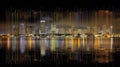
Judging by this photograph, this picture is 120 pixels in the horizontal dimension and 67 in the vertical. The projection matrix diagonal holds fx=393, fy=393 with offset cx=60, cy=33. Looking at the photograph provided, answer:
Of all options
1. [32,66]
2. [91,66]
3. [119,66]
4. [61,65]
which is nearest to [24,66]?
[32,66]

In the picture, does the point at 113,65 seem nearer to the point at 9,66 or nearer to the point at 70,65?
the point at 70,65

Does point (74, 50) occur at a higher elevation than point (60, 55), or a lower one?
lower

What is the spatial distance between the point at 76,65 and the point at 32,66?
6.47ft

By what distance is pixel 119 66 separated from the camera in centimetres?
1656

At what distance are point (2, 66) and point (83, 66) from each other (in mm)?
3442

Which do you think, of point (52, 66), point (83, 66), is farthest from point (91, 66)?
point (52, 66)

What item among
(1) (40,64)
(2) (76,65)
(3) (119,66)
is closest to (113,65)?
(3) (119,66)

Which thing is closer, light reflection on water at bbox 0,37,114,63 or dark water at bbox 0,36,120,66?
dark water at bbox 0,36,120,66

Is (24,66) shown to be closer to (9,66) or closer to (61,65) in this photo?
(9,66)

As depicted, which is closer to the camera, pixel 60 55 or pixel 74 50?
pixel 60 55

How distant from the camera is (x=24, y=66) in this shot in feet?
54.5

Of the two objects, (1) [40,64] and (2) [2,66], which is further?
(1) [40,64]

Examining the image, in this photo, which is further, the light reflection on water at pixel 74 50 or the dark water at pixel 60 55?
the light reflection on water at pixel 74 50

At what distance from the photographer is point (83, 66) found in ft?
55.3
